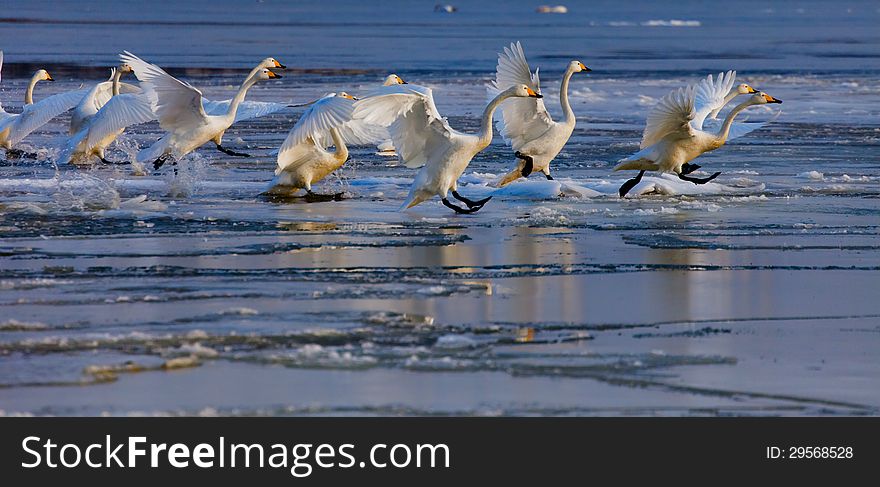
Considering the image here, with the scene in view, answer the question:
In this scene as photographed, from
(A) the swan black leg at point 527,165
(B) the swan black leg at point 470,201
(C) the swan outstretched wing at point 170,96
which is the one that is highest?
(C) the swan outstretched wing at point 170,96

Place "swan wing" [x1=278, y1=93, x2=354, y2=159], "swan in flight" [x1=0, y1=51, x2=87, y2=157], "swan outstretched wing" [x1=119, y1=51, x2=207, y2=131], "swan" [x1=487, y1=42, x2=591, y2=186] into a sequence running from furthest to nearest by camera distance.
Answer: "swan in flight" [x1=0, y1=51, x2=87, y2=157] → "swan" [x1=487, y1=42, x2=591, y2=186] → "swan outstretched wing" [x1=119, y1=51, x2=207, y2=131] → "swan wing" [x1=278, y1=93, x2=354, y2=159]

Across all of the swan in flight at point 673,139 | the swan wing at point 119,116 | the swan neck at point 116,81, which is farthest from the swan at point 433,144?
the swan neck at point 116,81

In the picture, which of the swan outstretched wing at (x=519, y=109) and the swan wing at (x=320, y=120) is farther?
the swan outstretched wing at (x=519, y=109)

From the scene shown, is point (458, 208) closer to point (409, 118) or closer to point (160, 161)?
point (409, 118)

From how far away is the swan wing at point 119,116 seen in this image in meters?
15.1

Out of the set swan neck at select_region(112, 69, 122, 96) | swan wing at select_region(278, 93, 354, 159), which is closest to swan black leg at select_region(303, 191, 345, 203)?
swan wing at select_region(278, 93, 354, 159)

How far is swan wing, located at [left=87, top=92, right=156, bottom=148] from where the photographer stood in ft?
49.4

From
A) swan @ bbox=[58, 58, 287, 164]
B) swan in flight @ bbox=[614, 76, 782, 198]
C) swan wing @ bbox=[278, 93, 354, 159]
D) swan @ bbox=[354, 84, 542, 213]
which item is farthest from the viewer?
swan @ bbox=[58, 58, 287, 164]

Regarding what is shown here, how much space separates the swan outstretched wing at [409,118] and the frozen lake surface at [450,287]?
533mm

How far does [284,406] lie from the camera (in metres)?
6.12

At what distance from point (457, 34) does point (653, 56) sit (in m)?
14.0

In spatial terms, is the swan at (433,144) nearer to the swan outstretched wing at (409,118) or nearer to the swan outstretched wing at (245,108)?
the swan outstretched wing at (409,118)

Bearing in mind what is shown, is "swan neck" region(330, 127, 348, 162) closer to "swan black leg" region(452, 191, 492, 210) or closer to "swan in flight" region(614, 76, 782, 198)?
"swan black leg" region(452, 191, 492, 210)

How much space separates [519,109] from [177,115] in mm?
2977
